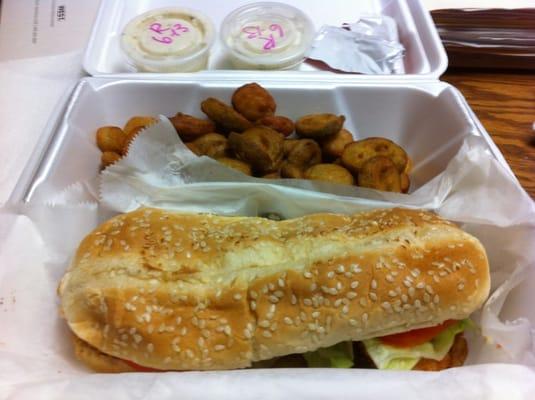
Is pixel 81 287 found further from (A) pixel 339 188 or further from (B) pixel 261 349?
(A) pixel 339 188

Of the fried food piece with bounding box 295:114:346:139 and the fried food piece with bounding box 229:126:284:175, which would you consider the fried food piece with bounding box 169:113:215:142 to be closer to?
the fried food piece with bounding box 229:126:284:175

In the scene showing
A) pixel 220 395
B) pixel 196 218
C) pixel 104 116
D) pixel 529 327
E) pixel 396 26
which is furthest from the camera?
pixel 396 26

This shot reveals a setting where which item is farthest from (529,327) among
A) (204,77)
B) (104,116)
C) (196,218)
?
(104,116)

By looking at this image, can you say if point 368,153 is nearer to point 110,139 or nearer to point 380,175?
point 380,175

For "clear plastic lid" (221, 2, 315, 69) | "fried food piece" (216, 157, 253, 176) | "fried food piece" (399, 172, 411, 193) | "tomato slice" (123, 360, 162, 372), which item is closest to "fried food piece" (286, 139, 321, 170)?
"fried food piece" (216, 157, 253, 176)

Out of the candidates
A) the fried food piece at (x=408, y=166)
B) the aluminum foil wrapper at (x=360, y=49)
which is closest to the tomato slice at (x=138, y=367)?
the fried food piece at (x=408, y=166)

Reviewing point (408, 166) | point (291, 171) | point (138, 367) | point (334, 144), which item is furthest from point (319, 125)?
point (138, 367)

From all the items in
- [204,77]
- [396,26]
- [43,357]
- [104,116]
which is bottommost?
[43,357]

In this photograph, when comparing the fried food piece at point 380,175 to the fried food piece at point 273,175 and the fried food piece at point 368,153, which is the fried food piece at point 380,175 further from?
the fried food piece at point 273,175
